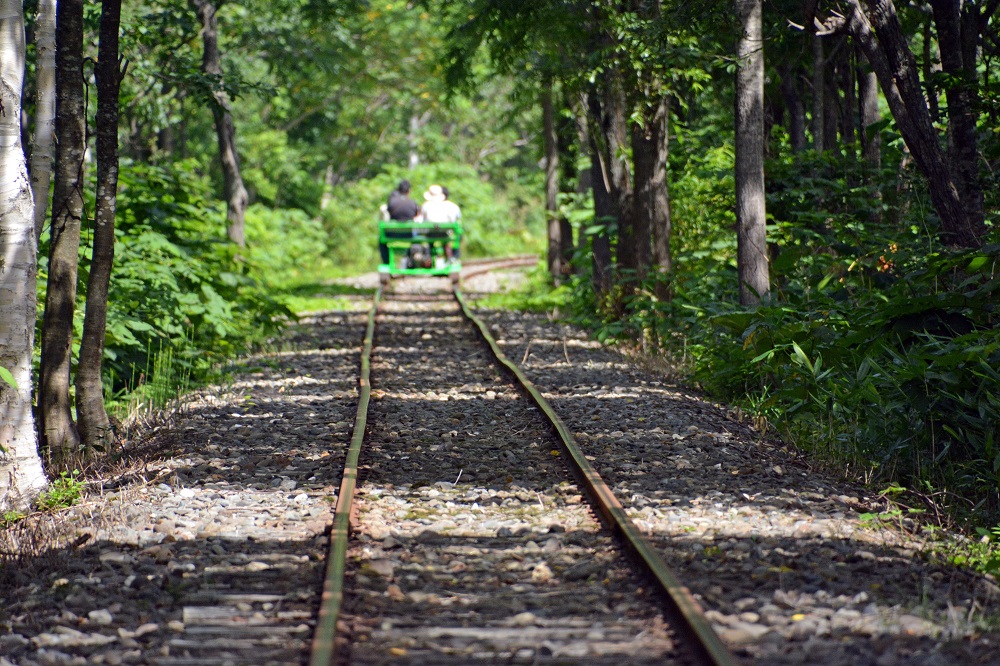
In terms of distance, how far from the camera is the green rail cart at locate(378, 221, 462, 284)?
2358 cm

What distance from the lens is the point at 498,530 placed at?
626 cm

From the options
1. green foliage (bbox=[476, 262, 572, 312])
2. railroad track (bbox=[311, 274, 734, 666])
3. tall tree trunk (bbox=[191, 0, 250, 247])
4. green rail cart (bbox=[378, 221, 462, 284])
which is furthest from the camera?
green rail cart (bbox=[378, 221, 462, 284])

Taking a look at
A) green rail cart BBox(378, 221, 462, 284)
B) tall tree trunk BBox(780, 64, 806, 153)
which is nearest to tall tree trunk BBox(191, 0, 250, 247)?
green rail cart BBox(378, 221, 462, 284)

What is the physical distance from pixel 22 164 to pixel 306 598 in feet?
13.6

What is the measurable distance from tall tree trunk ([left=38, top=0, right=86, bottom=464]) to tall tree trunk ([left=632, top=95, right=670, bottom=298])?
27.5 feet

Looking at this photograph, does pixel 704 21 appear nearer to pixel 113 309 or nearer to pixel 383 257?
pixel 113 309

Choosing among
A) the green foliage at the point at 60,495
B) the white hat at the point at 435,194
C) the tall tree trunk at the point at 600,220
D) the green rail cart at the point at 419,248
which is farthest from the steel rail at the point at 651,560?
the white hat at the point at 435,194

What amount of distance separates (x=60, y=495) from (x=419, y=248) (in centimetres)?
1707

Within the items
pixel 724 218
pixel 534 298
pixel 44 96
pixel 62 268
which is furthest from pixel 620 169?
pixel 44 96

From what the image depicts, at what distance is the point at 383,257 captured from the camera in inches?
934

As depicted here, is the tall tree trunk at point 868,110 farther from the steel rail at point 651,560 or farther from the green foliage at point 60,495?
the green foliage at point 60,495

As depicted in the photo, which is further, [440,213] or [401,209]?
[401,209]

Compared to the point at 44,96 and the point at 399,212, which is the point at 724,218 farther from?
the point at 44,96

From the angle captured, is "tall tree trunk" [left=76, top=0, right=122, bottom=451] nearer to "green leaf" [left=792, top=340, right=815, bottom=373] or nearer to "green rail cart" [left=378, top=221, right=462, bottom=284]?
"green leaf" [left=792, top=340, right=815, bottom=373]
